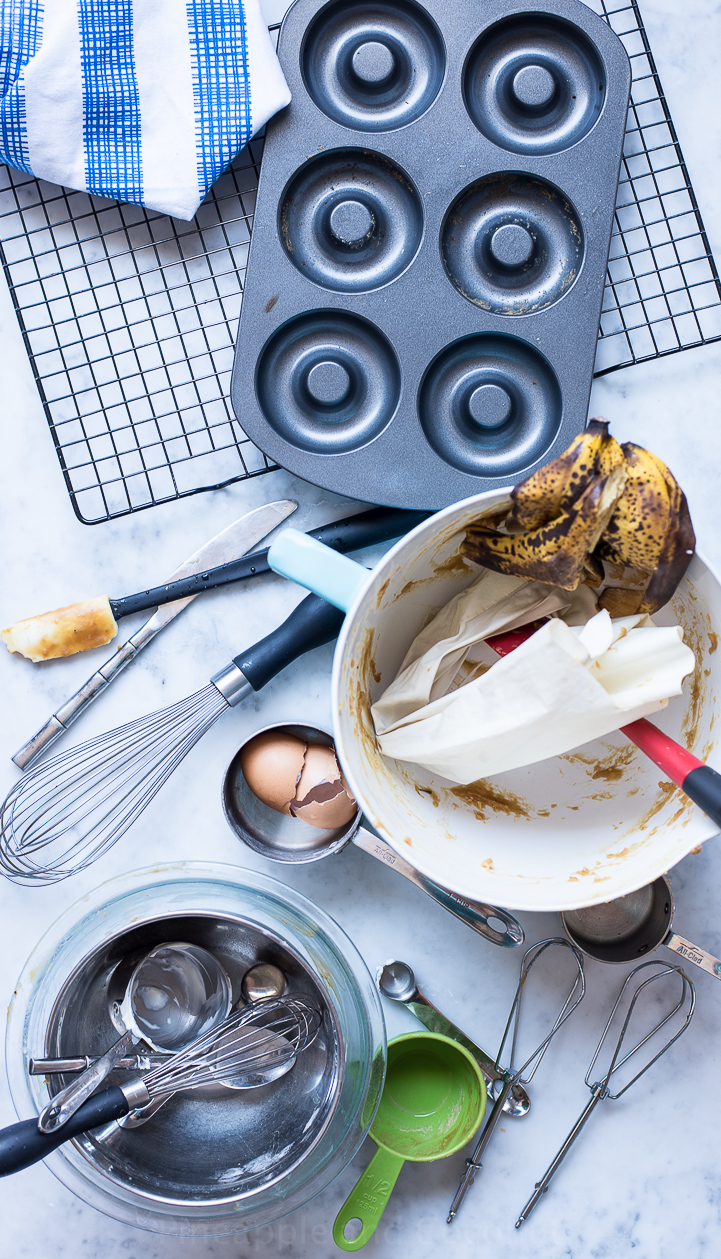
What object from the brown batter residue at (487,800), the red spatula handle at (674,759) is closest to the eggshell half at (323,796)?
the brown batter residue at (487,800)

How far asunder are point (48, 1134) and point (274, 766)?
0.37m

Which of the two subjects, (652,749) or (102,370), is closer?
(652,749)

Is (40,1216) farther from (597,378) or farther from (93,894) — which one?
(597,378)

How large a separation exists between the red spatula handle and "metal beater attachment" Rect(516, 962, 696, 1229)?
1.13ft

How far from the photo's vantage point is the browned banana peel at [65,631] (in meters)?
0.94

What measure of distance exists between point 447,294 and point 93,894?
71 centimetres

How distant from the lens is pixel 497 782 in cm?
85

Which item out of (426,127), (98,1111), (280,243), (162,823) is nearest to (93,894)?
(162,823)

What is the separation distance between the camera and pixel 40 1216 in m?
0.97

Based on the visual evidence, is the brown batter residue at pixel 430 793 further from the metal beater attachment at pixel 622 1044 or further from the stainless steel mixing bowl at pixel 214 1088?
the metal beater attachment at pixel 622 1044

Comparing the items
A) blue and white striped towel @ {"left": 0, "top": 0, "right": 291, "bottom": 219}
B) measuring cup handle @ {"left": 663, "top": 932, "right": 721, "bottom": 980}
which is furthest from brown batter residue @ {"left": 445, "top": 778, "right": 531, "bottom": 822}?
blue and white striped towel @ {"left": 0, "top": 0, "right": 291, "bottom": 219}

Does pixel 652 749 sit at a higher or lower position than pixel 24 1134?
higher

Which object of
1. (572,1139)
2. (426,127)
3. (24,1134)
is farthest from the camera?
(572,1139)

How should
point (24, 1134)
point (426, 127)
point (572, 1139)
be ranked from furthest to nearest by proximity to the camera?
point (572, 1139) < point (426, 127) < point (24, 1134)
